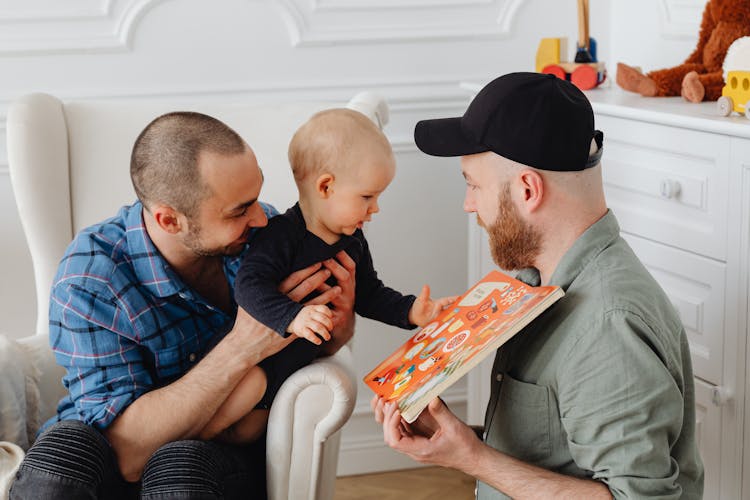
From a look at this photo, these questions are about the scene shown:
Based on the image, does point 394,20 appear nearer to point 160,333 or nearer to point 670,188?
point 670,188

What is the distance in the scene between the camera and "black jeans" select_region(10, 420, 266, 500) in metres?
1.52

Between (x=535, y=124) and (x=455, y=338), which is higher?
(x=535, y=124)

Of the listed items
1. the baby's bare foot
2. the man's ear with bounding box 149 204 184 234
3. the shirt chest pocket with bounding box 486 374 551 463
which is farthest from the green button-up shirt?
the baby's bare foot

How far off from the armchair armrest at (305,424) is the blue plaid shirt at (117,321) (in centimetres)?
20

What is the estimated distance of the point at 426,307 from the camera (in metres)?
1.77

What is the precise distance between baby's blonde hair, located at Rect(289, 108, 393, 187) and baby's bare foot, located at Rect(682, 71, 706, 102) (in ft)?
2.65

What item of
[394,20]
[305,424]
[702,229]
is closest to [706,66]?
[702,229]

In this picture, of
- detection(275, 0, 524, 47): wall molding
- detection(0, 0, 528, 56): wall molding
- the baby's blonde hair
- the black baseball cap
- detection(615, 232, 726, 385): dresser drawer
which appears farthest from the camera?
detection(275, 0, 524, 47): wall molding

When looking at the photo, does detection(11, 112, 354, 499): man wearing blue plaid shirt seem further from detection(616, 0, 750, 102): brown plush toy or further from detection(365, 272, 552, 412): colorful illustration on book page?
detection(616, 0, 750, 102): brown plush toy

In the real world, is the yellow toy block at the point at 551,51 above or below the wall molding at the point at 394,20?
below

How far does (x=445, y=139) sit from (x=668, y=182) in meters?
0.64

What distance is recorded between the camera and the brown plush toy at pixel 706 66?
6.81 ft

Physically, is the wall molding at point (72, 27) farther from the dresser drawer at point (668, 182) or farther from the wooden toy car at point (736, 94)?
the wooden toy car at point (736, 94)

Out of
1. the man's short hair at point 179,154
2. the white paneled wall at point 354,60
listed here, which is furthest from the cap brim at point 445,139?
the white paneled wall at point 354,60
